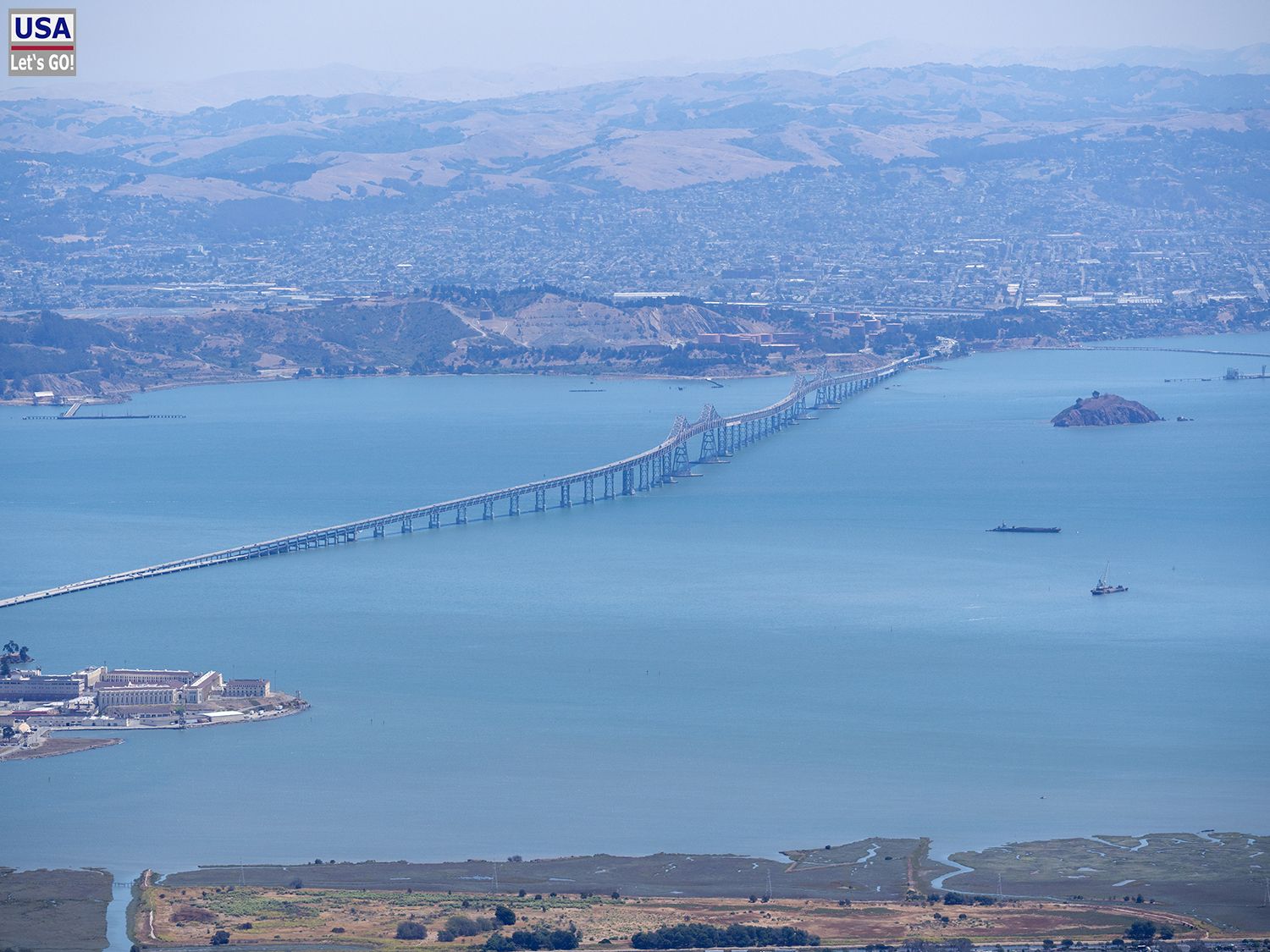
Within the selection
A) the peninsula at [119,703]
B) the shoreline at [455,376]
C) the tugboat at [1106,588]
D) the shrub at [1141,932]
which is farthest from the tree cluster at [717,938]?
the shoreline at [455,376]

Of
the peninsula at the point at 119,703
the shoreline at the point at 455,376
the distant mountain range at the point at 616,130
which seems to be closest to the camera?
the peninsula at the point at 119,703

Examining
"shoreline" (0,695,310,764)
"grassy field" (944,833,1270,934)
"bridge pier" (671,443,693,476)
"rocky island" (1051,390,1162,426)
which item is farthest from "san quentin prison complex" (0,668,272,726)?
"rocky island" (1051,390,1162,426)

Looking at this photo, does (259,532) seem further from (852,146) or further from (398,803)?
(852,146)

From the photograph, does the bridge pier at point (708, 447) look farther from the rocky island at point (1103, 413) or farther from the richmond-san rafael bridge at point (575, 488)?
the rocky island at point (1103, 413)

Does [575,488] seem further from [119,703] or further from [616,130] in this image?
[616,130]

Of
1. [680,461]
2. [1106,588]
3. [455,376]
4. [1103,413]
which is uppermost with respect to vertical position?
[455,376]

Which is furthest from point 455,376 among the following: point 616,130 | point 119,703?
point 616,130

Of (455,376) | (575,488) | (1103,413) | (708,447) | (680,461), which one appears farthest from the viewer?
(455,376)
